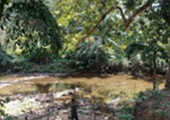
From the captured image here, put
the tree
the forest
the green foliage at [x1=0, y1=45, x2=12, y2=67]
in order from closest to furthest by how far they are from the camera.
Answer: the tree
the forest
the green foliage at [x1=0, y1=45, x2=12, y2=67]

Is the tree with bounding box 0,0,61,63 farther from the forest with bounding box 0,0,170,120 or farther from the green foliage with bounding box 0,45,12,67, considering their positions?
the green foliage with bounding box 0,45,12,67

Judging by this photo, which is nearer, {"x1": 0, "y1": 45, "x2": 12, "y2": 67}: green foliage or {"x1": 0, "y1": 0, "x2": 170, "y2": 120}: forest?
{"x1": 0, "y1": 0, "x2": 170, "y2": 120}: forest

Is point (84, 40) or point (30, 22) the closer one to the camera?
point (30, 22)

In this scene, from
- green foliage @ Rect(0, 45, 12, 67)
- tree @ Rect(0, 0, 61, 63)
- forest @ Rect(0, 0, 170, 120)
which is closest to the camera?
tree @ Rect(0, 0, 61, 63)

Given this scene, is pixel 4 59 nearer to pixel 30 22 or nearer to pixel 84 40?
pixel 84 40

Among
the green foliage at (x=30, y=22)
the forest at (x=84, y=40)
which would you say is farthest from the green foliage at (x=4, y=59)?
the green foliage at (x=30, y=22)

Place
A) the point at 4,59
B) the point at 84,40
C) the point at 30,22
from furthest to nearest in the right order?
the point at 4,59
the point at 84,40
the point at 30,22

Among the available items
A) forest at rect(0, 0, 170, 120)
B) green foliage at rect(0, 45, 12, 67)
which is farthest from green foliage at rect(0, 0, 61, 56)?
green foliage at rect(0, 45, 12, 67)

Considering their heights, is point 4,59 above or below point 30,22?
below

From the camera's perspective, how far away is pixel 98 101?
7703 mm

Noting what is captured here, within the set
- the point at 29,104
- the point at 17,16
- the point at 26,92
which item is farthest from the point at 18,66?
the point at 17,16

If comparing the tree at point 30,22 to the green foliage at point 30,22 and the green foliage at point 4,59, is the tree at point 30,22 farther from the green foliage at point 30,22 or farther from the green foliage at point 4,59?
the green foliage at point 4,59

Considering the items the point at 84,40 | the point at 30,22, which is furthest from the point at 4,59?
the point at 30,22

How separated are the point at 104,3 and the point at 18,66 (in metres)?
14.2
